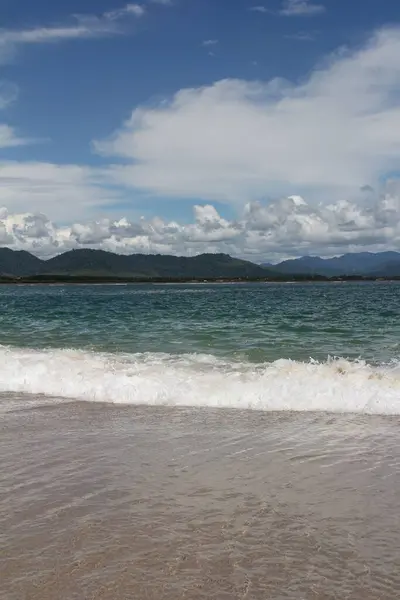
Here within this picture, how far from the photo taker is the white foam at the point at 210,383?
14.9 m

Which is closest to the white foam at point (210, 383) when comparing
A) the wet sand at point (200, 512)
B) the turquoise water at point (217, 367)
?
the turquoise water at point (217, 367)

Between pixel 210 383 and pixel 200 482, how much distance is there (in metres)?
8.28

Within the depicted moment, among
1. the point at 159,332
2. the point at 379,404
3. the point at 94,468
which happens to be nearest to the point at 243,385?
the point at 379,404

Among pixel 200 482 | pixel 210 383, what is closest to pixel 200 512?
pixel 200 482

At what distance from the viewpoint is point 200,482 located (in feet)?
27.9

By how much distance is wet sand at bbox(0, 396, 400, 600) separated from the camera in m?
5.64

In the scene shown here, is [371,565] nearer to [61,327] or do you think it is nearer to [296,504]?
[296,504]

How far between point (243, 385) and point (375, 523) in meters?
9.27

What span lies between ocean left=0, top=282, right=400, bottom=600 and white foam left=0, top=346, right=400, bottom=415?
7cm

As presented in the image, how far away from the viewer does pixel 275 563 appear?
5988 mm

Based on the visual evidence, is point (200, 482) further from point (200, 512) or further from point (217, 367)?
point (217, 367)

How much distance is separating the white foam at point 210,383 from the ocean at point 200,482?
0.07 metres

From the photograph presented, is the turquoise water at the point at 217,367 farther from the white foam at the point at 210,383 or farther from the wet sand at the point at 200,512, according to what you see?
the wet sand at the point at 200,512

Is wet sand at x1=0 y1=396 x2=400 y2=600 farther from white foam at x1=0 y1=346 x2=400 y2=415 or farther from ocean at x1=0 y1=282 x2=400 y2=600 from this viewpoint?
white foam at x1=0 y1=346 x2=400 y2=415
